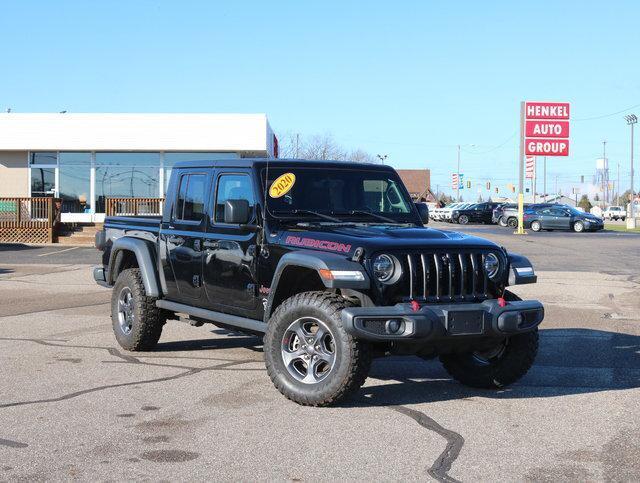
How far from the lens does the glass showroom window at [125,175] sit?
34.6m

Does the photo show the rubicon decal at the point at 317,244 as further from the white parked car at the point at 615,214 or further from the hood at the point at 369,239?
the white parked car at the point at 615,214

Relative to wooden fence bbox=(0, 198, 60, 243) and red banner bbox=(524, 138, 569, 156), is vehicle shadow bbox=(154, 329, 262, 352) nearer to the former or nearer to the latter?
wooden fence bbox=(0, 198, 60, 243)

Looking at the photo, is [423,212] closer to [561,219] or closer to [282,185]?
[282,185]

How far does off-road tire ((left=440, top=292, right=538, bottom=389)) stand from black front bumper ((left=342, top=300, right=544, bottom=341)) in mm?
477

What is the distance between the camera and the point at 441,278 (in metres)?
6.80

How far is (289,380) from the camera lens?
6.79m

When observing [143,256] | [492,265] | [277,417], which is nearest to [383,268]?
[492,265]

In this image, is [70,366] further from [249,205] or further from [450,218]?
[450,218]

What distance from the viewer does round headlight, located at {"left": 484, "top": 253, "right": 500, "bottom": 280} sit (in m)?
7.09

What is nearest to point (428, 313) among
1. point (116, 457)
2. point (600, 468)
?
point (600, 468)

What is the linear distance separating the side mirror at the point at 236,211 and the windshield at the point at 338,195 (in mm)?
268

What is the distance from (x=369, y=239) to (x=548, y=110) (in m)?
41.5

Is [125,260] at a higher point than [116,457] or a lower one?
higher

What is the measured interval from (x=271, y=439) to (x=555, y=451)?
1805 mm
